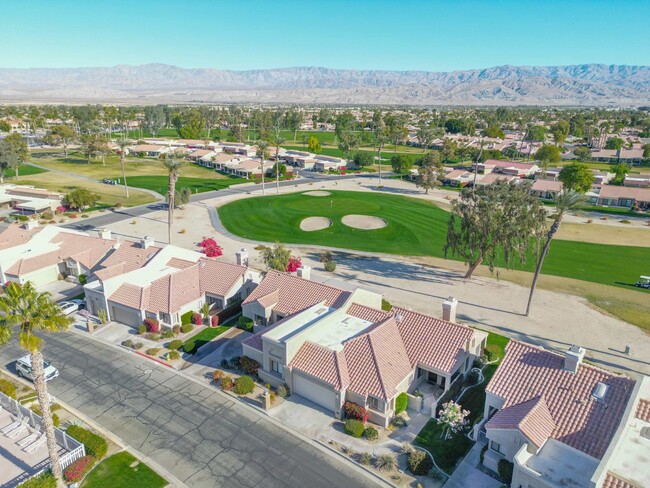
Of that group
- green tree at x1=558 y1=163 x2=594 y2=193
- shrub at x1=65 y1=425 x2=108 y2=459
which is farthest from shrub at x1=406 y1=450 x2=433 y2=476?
green tree at x1=558 y1=163 x2=594 y2=193

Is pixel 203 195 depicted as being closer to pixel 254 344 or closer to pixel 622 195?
pixel 254 344

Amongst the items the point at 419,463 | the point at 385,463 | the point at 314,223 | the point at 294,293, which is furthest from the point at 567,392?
the point at 314,223

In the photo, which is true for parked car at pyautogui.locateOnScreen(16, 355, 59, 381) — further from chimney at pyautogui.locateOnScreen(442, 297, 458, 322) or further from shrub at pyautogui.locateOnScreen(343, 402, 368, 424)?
chimney at pyautogui.locateOnScreen(442, 297, 458, 322)

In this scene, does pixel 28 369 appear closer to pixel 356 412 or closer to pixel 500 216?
pixel 356 412

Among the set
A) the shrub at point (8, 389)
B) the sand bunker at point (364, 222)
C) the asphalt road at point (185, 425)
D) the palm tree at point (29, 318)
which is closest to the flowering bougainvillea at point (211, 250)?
the asphalt road at point (185, 425)

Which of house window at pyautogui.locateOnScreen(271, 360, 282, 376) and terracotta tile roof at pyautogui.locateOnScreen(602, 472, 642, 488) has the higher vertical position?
terracotta tile roof at pyautogui.locateOnScreen(602, 472, 642, 488)

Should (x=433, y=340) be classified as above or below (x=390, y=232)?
above

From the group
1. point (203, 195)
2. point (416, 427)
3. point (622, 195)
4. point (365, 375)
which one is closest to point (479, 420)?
point (416, 427)
